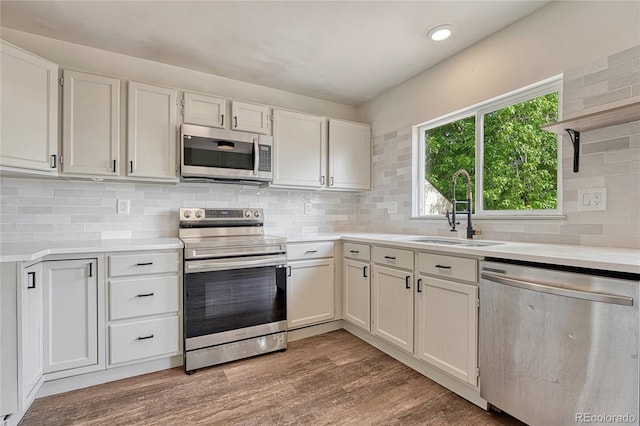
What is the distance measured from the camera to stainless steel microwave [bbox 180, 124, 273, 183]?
2.45 metres

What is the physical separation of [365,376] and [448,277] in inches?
36.1

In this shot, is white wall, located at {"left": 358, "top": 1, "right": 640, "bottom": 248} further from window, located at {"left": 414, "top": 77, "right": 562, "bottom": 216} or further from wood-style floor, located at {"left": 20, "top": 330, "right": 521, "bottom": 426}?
wood-style floor, located at {"left": 20, "top": 330, "right": 521, "bottom": 426}

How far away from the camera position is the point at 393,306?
229 cm

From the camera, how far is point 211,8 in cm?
196

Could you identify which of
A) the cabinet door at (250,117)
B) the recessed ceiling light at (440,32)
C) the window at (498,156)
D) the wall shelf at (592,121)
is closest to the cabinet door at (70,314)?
the cabinet door at (250,117)

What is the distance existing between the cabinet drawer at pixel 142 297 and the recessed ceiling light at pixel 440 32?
259 cm

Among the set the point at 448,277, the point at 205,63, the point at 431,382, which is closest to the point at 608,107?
the point at 448,277

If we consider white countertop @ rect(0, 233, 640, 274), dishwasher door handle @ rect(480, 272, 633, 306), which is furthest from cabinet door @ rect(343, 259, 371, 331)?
dishwasher door handle @ rect(480, 272, 633, 306)

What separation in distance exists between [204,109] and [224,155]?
43cm

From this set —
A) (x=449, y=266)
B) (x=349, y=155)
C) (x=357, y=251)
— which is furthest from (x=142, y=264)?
(x=349, y=155)

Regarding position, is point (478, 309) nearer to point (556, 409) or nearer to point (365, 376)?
point (556, 409)

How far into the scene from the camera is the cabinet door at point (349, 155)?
10.6ft

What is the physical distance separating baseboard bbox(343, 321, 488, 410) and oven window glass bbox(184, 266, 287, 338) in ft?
2.52

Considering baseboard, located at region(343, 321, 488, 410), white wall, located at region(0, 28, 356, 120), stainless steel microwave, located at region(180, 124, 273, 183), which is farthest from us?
stainless steel microwave, located at region(180, 124, 273, 183)
